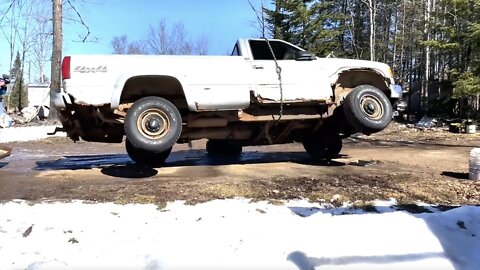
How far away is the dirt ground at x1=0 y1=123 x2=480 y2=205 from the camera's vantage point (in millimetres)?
5984

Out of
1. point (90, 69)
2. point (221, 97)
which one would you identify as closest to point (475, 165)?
point (221, 97)

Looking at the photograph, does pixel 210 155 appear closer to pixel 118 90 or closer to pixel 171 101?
pixel 171 101

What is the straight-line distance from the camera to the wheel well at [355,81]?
26.6 ft

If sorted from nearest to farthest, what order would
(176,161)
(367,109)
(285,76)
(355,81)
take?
1. (285,76)
2. (367,109)
3. (355,81)
4. (176,161)

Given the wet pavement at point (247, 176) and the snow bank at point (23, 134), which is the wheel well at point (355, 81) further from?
the snow bank at point (23, 134)

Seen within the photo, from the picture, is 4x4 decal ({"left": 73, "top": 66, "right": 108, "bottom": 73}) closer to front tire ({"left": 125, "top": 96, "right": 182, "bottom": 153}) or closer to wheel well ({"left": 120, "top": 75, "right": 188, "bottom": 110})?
wheel well ({"left": 120, "top": 75, "right": 188, "bottom": 110})

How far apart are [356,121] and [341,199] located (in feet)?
7.10

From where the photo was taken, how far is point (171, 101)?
292 inches

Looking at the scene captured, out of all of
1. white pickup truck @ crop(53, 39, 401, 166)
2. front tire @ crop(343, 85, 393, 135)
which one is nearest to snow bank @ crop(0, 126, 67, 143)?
white pickup truck @ crop(53, 39, 401, 166)

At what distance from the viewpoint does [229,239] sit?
433 centimetres

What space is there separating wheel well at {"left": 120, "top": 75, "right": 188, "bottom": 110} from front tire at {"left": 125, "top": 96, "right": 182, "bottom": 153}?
0.98 ft

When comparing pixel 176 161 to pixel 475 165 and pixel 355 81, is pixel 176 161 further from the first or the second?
pixel 475 165

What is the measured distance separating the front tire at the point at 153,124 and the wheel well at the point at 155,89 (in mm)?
298

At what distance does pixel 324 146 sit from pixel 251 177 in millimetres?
2438
